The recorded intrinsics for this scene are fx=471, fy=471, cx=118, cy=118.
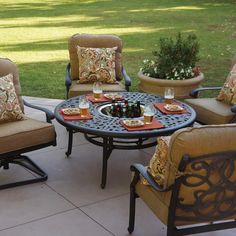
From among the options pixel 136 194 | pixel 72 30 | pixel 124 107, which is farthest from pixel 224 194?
pixel 72 30

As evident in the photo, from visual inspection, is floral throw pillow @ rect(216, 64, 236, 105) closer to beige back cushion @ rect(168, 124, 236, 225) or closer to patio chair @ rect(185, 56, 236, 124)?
patio chair @ rect(185, 56, 236, 124)

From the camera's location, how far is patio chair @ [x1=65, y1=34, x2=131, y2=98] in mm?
5387

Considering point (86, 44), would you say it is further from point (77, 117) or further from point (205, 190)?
point (205, 190)

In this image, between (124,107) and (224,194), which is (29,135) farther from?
(224,194)

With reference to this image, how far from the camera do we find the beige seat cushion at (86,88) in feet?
17.2

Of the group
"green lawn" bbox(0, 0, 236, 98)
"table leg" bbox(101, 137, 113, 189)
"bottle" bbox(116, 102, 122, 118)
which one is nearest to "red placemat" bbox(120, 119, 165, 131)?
"table leg" bbox(101, 137, 113, 189)

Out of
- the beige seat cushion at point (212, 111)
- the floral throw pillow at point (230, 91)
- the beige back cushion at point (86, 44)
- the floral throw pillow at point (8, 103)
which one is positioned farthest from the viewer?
the beige back cushion at point (86, 44)

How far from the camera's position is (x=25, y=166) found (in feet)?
13.6

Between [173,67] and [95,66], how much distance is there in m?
0.91

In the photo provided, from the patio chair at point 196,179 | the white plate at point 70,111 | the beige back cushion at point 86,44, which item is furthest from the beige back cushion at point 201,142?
the beige back cushion at point 86,44

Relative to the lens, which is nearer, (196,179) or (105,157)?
(196,179)

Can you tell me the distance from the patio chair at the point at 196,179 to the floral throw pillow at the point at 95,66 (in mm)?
2835

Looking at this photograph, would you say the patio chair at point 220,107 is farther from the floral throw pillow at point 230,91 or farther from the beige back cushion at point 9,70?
the beige back cushion at point 9,70

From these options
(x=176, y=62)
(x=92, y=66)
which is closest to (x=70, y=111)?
(x=92, y=66)
